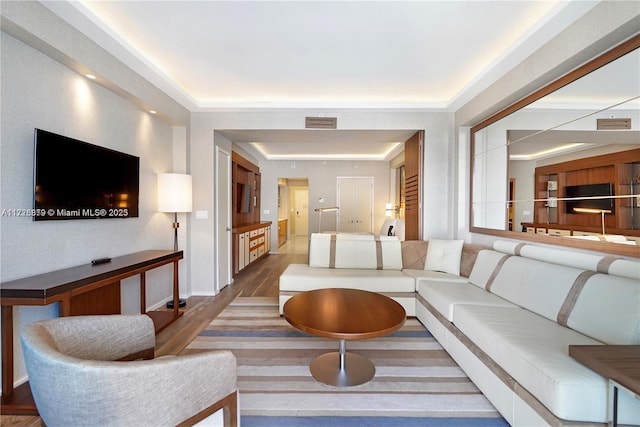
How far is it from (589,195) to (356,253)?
2.21m

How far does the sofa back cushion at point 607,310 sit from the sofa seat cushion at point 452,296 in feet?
1.59

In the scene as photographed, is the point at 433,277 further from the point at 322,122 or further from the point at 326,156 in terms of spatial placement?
the point at 326,156

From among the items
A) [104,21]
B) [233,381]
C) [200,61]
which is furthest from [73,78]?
[233,381]

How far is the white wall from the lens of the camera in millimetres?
1708

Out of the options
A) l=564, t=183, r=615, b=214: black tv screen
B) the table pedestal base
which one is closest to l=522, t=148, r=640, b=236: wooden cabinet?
l=564, t=183, r=615, b=214: black tv screen

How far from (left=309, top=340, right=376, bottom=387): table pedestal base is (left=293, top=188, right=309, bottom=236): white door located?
10.0m

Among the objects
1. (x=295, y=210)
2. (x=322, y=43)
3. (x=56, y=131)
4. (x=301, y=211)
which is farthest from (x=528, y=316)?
(x=301, y=211)

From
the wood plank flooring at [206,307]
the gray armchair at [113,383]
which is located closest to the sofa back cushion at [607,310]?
the gray armchair at [113,383]

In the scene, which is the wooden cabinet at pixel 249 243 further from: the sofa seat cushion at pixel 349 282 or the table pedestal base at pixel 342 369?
the table pedestal base at pixel 342 369

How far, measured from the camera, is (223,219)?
4238mm

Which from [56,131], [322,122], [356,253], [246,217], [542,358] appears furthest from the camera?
[246,217]

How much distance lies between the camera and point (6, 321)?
160cm

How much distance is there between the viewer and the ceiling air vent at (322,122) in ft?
12.3

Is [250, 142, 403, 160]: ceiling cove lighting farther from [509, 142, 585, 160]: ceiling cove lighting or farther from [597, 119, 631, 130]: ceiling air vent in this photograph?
[597, 119, 631, 130]: ceiling air vent
